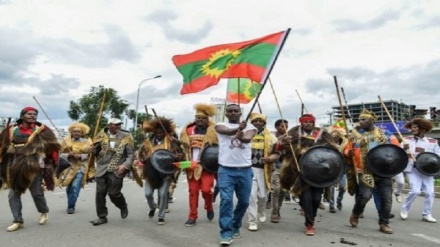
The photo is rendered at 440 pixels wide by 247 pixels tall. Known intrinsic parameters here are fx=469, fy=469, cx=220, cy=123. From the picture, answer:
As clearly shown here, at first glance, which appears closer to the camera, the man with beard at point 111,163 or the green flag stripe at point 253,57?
the green flag stripe at point 253,57

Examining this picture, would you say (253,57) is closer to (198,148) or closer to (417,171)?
(198,148)

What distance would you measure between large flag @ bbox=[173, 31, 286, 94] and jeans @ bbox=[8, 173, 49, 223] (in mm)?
2668

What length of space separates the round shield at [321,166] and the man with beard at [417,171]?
2567 millimetres

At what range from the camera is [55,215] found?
8.70 m

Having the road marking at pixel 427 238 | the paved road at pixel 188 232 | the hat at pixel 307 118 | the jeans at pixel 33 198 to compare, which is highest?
the hat at pixel 307 118

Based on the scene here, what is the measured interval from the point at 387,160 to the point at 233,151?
2.39 meters

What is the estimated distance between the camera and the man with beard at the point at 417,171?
854 centimetres

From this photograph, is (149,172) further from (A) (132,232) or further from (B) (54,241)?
(B) (54,241)

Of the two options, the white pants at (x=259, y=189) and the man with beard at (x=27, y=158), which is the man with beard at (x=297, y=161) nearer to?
the white pants at (x=259, y=189)

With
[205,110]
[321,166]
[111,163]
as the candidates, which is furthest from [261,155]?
[111,163]

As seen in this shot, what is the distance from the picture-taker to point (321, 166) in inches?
259

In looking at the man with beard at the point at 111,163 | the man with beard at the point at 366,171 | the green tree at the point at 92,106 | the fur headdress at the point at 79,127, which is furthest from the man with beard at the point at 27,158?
the green tree at the point at 92,106

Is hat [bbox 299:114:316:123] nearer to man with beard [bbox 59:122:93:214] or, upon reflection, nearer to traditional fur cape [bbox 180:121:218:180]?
traditional fur cape [bbox 180:121:218:180]

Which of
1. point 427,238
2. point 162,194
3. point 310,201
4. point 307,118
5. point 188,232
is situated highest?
point 307,118
